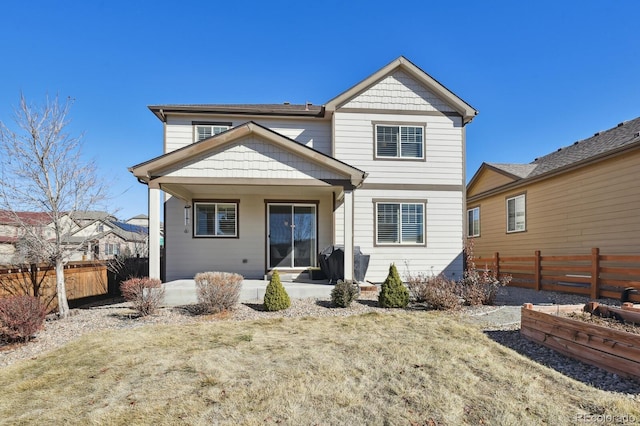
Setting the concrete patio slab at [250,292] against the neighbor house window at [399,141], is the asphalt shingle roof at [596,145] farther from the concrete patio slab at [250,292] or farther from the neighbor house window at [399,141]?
the concrete patio slab at [250,292]

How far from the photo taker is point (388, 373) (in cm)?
406

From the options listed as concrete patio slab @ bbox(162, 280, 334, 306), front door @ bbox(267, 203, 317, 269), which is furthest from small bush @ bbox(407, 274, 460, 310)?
A: front door @ bbox(267, 203, 317, 269)

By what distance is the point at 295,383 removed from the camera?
149 inches

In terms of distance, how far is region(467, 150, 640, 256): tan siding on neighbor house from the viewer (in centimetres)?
944

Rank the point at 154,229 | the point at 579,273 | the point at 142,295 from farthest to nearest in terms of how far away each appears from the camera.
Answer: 1. the point at 579,273
2. the point at 154,229
3. the point at 142,295

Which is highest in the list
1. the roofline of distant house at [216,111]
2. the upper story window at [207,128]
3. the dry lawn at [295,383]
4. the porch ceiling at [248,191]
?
the roofline of distant house at [216,111]

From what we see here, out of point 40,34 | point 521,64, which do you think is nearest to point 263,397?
point 40,34

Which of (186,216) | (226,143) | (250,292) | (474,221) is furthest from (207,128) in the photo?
(474,221)

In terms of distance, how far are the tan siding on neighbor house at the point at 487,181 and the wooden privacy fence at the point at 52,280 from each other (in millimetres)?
16309

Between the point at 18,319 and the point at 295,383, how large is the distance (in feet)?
16.8

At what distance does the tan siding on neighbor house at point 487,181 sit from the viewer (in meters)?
15.4

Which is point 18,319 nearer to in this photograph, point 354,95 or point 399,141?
point 354,95

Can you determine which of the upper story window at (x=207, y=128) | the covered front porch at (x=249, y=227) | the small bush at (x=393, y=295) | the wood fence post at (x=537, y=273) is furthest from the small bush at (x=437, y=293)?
the upper story window at (x=207, y=128)

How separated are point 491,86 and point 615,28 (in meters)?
4.95
